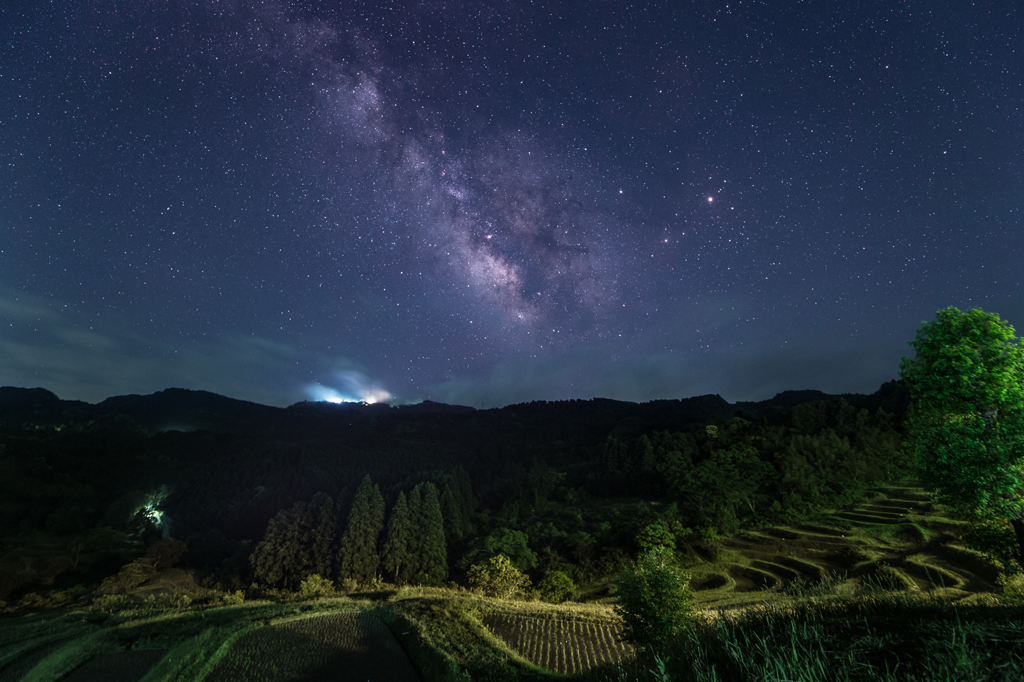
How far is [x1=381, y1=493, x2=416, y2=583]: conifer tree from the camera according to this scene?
73.8 meters

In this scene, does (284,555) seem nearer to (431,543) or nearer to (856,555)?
(431,543)

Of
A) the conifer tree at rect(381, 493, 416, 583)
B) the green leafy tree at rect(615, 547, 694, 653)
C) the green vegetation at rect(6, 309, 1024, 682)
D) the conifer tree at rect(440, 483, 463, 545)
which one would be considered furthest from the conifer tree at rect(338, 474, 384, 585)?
the green leafy tree at rect(615, 547, 694, 653)

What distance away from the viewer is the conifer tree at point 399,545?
2904 inches

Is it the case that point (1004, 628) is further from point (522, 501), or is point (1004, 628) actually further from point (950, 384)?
point (522, 501)

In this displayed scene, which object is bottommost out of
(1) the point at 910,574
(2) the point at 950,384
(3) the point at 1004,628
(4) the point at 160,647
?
(1) the point at 910,574

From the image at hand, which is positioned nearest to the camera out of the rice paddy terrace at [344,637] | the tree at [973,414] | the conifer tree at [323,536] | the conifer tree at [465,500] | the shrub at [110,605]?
the tree at [973,414]

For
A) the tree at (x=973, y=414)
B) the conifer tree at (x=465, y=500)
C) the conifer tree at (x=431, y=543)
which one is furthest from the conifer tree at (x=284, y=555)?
the tree at (x=973, y=414)

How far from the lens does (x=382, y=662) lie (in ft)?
84.5

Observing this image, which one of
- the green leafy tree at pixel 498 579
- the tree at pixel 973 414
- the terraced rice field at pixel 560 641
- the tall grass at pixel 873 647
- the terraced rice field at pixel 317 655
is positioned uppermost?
the tree at pixel 973 414

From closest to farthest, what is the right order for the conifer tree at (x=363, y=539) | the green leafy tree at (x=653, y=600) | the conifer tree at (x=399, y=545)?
the green leafy tree at (x=653, y=600) < the conifer tree at (x=363, y=539) < the conifer tree at (x=399, y=545)

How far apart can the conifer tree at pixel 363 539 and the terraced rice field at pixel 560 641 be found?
44885mm

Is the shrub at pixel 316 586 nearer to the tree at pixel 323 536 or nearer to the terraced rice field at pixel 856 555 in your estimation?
the tree at pixel 323 536

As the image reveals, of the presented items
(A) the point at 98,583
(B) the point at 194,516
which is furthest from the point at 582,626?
(B) the point at 194,516

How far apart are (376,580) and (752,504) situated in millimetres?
86588
